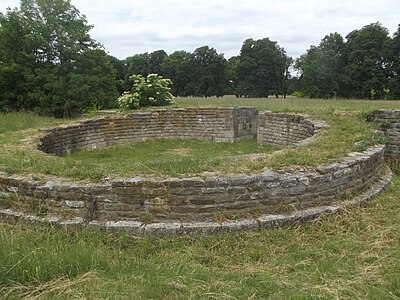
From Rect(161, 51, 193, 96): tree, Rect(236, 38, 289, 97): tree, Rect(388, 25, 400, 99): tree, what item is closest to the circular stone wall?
Rect(388, 25, 400, 99): tree

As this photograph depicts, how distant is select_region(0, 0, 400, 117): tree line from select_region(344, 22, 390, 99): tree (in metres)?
0.09

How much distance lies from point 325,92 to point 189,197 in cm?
3966

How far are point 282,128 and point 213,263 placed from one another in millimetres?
7626

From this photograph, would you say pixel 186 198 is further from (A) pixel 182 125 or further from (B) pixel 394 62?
(B) pixel 394 62

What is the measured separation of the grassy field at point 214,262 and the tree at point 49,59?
11.4 m

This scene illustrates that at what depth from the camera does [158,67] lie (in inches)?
2288

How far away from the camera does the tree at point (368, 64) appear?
3622cm

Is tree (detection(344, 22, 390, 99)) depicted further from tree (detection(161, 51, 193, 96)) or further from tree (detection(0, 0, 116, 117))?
tree (detection(0, 0, 116, 117))

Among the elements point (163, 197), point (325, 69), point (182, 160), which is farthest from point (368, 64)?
point (163, 197)

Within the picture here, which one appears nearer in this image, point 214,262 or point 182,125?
point 214,262

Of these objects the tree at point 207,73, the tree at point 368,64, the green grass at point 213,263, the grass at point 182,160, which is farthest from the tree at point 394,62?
the green grass at point 213,263

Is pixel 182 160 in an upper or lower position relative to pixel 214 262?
upper

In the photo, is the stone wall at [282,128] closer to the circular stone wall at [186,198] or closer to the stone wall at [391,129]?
the stone wall at [391,129]

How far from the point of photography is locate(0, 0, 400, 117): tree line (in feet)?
48.0
